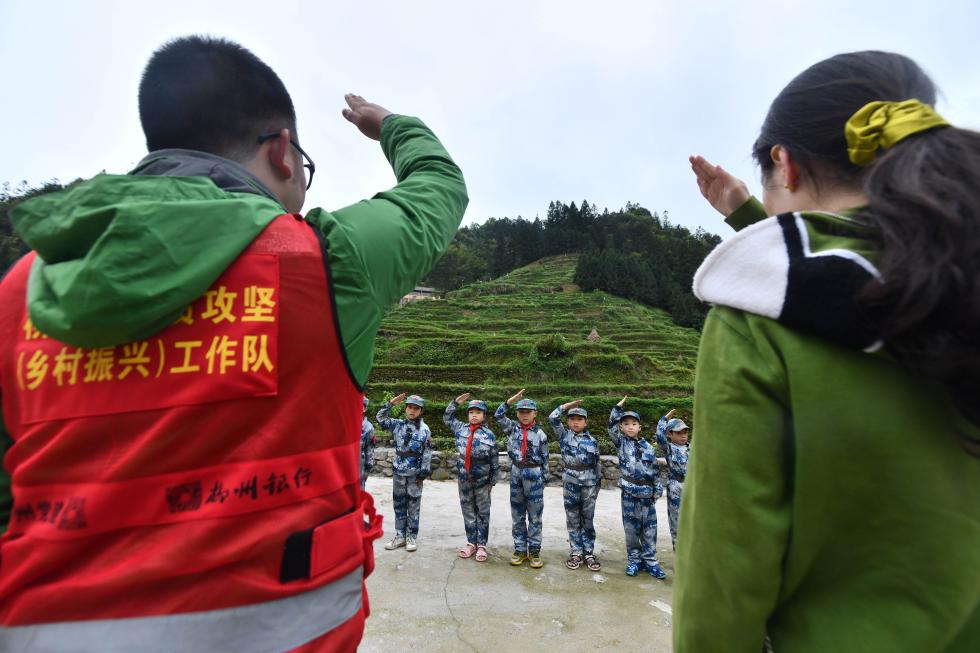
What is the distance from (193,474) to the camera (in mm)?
818

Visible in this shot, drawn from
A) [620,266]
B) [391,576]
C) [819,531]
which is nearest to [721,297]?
[819,531]

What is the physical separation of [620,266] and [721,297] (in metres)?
39.7

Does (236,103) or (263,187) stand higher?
(236,103)

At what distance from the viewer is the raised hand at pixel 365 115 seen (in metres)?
1.36

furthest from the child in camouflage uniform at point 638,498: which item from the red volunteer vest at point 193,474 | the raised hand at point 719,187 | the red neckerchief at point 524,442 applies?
the red volunteer vest at point 193,474

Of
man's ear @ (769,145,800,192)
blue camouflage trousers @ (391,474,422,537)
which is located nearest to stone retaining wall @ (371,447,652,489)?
blue camouflage trousers @ (391,474,422,537)

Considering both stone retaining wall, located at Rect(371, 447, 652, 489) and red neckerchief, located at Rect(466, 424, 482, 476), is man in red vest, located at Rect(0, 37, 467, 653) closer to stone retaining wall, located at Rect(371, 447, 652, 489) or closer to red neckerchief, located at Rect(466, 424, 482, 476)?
red neckerchief, located at Rect(466, 424, 482, 476)

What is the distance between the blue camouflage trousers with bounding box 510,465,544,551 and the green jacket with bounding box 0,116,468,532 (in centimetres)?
533

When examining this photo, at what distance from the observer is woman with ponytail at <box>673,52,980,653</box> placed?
661 mm

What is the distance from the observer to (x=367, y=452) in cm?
805

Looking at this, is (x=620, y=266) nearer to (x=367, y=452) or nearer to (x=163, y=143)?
(x=367, y=452)

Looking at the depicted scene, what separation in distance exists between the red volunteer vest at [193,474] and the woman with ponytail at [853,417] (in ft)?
2.12

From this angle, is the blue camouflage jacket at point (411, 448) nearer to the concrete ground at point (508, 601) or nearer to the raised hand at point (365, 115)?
the concrete ground at point (508, 601)

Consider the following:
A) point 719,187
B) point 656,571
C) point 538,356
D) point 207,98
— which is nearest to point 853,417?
point 719,187
